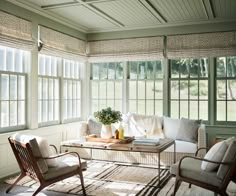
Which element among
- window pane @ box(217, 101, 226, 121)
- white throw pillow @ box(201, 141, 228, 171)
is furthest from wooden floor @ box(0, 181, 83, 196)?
window pane @ box(217, 101, 226, 121)

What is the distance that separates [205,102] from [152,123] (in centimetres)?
125

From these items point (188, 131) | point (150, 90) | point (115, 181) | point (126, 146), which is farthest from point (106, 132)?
point (150, 90)

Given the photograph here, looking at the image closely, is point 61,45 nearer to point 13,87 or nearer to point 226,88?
point 13,87

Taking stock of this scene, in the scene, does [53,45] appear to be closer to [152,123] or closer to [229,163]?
[152,123]

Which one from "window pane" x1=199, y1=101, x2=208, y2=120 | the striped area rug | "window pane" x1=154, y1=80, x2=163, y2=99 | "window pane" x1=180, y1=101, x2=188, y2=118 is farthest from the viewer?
"window pane" x1=154, y1=80, x2=163, y2=99

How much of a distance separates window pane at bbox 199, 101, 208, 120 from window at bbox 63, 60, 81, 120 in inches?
109

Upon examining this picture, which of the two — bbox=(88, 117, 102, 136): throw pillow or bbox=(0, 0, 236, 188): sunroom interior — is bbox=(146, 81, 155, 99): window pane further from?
bbox=(88, 117, 102, 136): throw pillow

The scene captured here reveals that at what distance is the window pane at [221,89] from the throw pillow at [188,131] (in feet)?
2.87

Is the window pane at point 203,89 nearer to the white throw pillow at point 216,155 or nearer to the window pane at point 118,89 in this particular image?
the window pane at point 118,89

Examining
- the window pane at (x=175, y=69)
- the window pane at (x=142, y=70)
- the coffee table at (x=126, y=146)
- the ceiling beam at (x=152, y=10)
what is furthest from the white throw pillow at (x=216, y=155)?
the window pane at (x=142, y=70)

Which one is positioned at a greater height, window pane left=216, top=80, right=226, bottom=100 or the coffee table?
window pane left=216, top=80, right=226, bottom=100

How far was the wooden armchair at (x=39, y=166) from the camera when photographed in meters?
3.37

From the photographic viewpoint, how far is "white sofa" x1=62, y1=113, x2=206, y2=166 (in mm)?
5125

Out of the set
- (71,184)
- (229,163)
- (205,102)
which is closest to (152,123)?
(205,102)
